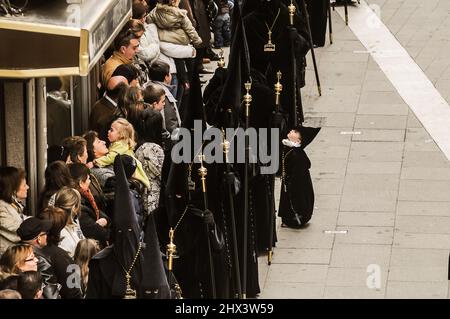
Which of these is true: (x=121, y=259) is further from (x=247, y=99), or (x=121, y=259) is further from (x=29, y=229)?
(x=247, y=99)

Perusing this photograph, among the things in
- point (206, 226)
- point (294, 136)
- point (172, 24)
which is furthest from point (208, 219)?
point (172, 24)

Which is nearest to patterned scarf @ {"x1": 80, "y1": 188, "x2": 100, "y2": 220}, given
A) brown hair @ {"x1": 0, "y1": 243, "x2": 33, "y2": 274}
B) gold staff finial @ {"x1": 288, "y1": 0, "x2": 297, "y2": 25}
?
brown hair @ {"x1": 0, "y1": 243, "x2": 33, "y2": 274}

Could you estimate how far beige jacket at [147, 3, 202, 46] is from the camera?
74.6 ft

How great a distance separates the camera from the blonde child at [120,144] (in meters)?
18.3

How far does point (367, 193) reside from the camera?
70.2ft

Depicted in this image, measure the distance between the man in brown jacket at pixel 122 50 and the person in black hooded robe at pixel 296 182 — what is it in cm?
235

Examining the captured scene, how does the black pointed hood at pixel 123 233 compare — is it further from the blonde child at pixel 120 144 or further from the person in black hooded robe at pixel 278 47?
the person in black hooded robe at pixel 278 47

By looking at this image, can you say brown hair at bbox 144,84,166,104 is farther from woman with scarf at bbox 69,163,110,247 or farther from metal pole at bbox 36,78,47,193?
woman with scarf at bbox 69,163,110,247

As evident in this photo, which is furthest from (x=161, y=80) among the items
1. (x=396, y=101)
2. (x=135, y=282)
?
(x=135, y=282)

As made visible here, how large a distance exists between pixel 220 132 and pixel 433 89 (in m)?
8.67

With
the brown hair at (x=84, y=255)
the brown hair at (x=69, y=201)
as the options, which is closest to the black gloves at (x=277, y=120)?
the brown hair at (x=69, y=201)

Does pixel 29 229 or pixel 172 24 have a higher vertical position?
pixel 172 24

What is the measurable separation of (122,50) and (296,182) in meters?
2.82

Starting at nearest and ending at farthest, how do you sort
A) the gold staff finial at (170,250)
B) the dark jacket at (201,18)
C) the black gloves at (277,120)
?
the gold staff finial at (170,250) < the black gloves at (277,120) < the dark jacket at (201,18)
